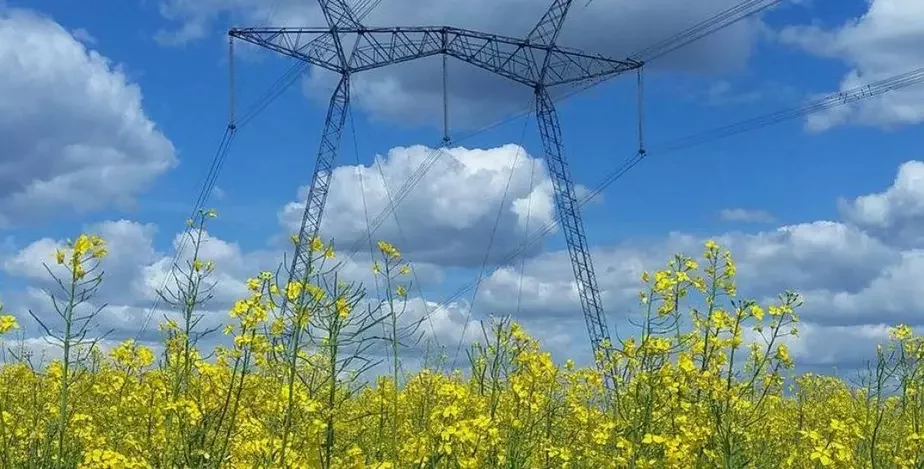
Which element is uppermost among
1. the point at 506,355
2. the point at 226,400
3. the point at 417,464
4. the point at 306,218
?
the point at 306,218

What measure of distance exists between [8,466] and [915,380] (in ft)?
17.8

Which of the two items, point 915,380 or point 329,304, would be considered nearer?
point 329,304

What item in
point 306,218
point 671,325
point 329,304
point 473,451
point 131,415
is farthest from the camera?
point 306,218

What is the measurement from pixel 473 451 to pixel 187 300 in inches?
64.2

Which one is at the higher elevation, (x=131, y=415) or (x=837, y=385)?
(x=837, y=385)

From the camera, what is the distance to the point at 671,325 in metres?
5.57

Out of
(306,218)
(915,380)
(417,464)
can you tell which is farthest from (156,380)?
(306,218)

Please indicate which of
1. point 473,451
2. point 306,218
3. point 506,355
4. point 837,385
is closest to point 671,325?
point 506,355

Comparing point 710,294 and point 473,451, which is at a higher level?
point 710,294

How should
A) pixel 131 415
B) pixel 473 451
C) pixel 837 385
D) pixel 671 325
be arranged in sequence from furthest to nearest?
pixel 837 385 → pixel 131 415 → pixel 671 325 → pixel 473 451

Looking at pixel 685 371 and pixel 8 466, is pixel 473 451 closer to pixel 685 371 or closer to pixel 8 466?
pixel 685 371

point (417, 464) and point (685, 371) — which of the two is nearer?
point (417, 464)

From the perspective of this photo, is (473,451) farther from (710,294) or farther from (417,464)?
(710,294)

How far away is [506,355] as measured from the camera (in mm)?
5848
